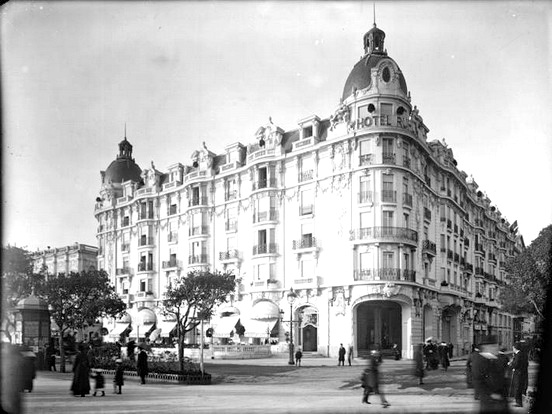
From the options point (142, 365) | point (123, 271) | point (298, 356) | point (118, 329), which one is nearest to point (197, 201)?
point (123, 271)

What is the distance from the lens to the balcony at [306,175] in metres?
14.4

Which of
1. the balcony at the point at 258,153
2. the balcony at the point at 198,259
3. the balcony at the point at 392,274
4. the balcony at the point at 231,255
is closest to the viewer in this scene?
the balcony at the point at 392,274

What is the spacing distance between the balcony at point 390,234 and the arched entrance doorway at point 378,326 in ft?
4.77

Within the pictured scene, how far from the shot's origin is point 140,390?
10766mm

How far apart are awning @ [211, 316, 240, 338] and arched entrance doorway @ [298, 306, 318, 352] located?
90.1 inches

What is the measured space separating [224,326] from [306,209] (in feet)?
14.0

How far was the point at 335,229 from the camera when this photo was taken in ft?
48.6

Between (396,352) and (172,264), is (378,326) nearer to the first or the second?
(396,352)

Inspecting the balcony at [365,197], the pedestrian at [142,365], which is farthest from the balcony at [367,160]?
the pedestrian at [142,365]

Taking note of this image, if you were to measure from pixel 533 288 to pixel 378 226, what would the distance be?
454 cm

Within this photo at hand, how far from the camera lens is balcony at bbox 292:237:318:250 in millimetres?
14594

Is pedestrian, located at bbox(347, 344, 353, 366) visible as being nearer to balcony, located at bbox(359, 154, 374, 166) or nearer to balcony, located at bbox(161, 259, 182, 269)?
balcony, located at bbox(359, 154, 374, 166)

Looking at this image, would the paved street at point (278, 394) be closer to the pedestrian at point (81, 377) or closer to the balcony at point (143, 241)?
the pedestrian at point (81, 377)

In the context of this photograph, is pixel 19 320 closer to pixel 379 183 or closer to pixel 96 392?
pixel 96 392
